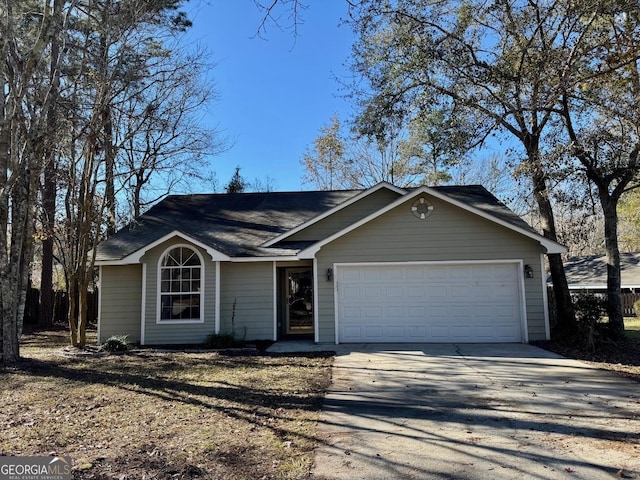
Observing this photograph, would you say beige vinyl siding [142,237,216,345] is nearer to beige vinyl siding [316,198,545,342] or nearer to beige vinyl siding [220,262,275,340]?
beige vinyl siding [220,262,275,340]

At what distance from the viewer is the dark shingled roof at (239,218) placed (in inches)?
481

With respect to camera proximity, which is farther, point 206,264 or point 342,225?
point 342,225

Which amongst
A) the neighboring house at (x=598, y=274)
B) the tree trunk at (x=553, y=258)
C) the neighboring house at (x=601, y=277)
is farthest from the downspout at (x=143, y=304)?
the neighboring house at (x=598, y=274)

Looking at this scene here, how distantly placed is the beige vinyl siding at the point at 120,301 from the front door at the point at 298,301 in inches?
168

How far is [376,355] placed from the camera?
31.4ft

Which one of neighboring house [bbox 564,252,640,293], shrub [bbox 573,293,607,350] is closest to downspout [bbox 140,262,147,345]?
shrub [bbox 573,293,607,350]

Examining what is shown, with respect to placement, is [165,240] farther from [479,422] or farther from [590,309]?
[590,309]

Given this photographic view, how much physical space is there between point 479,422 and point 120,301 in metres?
10.3

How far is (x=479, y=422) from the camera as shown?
504 centimetres

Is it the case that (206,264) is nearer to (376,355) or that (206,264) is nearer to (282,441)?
(376,355)

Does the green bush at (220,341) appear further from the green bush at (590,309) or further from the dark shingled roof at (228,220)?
the green bush at (590,309)

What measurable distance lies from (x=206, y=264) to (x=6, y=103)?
5.70 meters

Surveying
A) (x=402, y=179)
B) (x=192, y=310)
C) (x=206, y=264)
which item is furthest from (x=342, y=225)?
(x=402, y=179)
